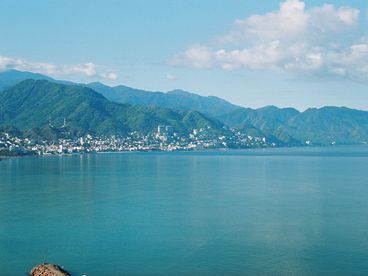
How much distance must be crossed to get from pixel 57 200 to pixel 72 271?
2329cm

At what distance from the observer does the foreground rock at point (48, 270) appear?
902 inches

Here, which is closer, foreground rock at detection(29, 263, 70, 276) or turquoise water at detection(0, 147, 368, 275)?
foreground rock at detection(29, 263, 70, 276)

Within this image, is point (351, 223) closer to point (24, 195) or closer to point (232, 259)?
point (232, 259)

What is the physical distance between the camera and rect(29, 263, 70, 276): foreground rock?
22922 mm

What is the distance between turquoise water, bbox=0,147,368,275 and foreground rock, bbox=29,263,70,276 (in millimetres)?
1053

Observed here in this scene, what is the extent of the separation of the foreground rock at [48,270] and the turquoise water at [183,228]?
3.46 ft

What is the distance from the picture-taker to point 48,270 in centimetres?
2322

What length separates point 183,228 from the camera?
34.8 meters

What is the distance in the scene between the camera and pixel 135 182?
64.6 m

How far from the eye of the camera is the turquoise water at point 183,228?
2586 centimetres

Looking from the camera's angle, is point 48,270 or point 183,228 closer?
point 48,270

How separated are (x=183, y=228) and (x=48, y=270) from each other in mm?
13268

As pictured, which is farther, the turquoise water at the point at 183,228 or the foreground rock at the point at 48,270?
the turquoise water at the point at 183,228

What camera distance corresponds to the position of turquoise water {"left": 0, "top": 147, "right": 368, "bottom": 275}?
25.9 m
